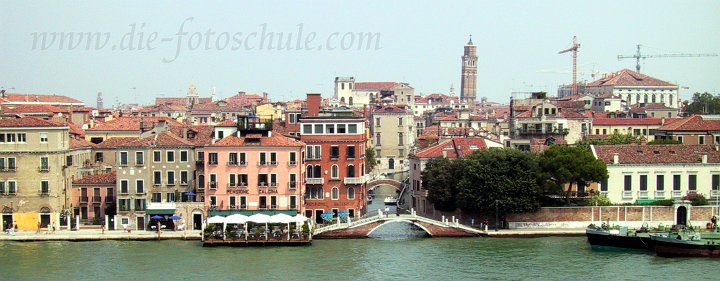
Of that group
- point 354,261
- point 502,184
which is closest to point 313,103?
point 502,184

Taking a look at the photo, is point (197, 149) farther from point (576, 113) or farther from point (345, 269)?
point (576, 113)

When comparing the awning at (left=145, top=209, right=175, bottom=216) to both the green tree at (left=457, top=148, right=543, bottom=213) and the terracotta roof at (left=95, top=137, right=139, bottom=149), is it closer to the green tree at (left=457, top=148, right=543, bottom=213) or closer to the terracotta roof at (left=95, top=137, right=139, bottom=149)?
the terracotta roof at (left=95, top=137, right=139, bottom=149)

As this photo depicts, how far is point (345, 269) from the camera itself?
3516 centimetres

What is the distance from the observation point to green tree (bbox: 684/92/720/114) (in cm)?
8975

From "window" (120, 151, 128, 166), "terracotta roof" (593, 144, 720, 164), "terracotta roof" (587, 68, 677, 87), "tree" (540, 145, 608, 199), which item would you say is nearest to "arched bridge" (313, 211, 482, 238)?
"tree" (540, 145, 608, 199)

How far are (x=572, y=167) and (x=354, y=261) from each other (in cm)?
1164

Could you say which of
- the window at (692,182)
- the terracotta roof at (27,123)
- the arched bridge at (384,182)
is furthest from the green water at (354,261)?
the arched bridge at (384,182)

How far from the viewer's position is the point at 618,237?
132ft

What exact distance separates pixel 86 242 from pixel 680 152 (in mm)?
24109

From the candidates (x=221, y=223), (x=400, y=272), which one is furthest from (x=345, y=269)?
(x=221, y=223)

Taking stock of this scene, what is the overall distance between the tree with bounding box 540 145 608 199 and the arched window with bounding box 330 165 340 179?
26.6 feet

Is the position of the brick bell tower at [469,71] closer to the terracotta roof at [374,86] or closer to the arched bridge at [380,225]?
the terracotta roof at [374,86]

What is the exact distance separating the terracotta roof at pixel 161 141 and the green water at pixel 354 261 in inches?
189

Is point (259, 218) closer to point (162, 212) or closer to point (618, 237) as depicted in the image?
point (162, 212)
